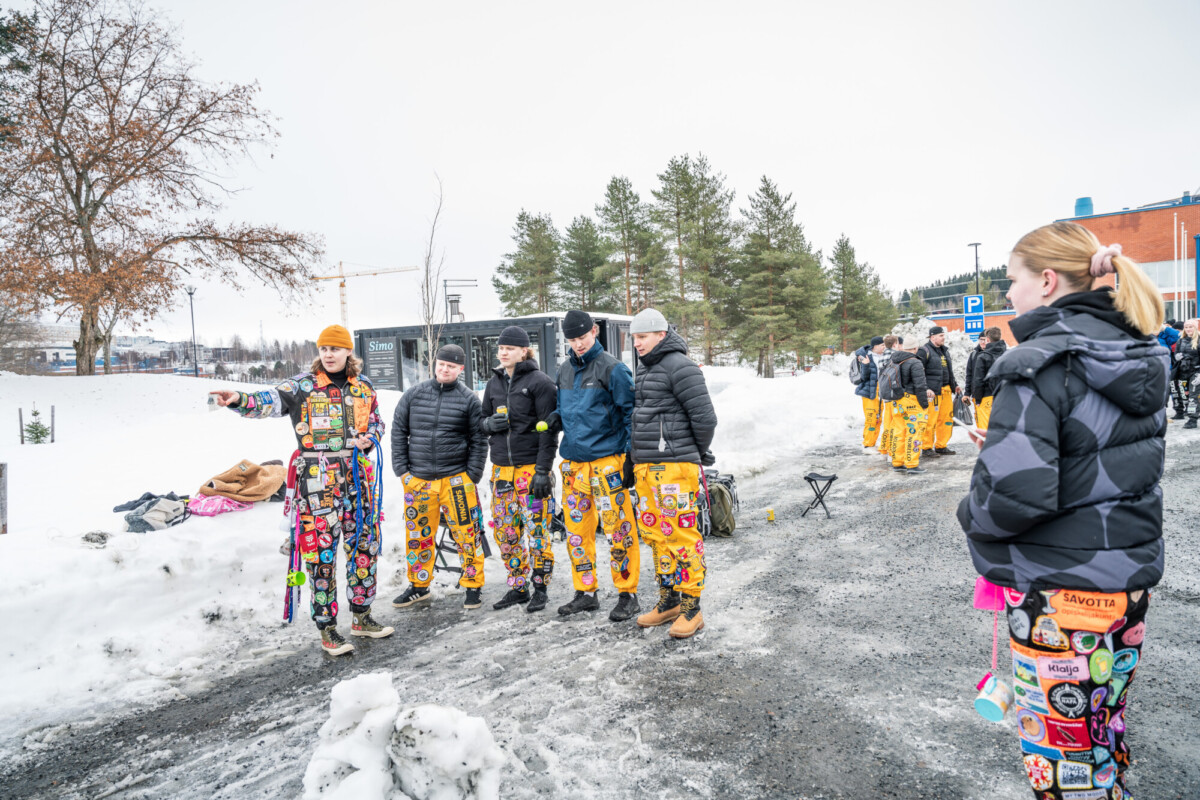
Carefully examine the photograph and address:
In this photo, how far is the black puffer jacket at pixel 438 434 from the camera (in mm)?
4828

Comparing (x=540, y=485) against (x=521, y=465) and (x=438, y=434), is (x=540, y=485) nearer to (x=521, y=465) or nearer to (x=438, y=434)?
(x=521, y=465)

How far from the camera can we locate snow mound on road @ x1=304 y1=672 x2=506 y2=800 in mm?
2189

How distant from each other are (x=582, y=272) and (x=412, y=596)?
104 feet

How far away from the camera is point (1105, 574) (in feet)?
5.46

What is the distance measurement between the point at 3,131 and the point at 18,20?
142 inches

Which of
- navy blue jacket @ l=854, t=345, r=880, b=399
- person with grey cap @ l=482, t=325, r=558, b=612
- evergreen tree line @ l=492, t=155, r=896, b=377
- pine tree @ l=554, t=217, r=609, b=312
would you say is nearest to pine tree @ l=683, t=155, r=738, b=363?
evergreen tree line @ l=492, t=155, r=896, b=377

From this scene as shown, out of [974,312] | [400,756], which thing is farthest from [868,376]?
[400,756]

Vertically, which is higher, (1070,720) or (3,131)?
(3,131)

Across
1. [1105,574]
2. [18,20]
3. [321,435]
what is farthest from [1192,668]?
[18,20]

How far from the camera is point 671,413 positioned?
413cm

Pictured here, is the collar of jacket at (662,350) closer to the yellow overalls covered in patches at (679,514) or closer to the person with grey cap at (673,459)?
the person with grey cap at (673,459)

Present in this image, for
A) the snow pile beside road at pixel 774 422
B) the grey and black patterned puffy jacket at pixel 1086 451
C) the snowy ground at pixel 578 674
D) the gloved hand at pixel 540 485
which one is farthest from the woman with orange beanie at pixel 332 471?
the snow pile beside road at pixel 774 422

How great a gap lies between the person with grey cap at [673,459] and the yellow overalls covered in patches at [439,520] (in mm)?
1436

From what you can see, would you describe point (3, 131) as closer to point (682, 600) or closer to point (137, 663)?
point (137, 663)
